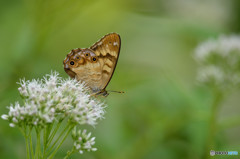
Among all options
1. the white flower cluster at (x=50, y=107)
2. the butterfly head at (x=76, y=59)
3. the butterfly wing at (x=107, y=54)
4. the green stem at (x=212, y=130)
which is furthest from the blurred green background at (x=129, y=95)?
the white flower cluster at (x=50, y=107)

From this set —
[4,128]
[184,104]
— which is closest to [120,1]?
[184,104]

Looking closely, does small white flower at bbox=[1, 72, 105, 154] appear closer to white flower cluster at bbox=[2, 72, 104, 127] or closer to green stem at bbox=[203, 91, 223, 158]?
white flower cluster at bbox=[2, 72, 104, 127]

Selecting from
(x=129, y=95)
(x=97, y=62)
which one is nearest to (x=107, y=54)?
(x=97, y=62)

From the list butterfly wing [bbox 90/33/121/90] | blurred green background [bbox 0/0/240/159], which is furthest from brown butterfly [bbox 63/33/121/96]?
blurred green background [bbox 0/0/240/159]

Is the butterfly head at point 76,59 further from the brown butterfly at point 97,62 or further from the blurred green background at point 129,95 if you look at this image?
the blurred green background at point 129,95

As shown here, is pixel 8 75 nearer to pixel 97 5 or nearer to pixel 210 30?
pixel 210 30
